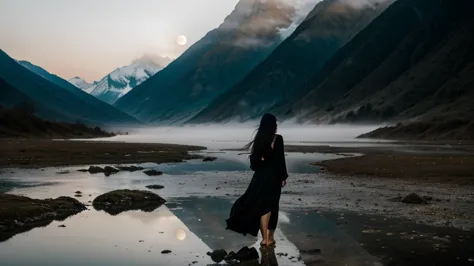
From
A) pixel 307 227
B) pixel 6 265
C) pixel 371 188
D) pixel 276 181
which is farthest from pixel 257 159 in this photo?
pixel 371 188

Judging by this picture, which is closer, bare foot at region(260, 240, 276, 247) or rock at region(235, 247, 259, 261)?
rock at region(235, 247, 259, 261)

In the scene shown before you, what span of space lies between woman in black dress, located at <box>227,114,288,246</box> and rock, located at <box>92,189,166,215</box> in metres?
8.39

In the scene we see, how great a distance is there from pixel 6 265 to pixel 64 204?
910cm

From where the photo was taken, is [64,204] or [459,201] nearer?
[64,204]

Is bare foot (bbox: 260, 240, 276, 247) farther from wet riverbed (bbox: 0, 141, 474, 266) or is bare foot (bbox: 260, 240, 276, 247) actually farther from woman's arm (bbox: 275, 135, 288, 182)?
woman's arm (bbox: 275, 135, 288, 182)

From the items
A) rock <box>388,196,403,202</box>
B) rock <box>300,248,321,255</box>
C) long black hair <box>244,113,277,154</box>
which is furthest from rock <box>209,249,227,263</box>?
rock <box>388,196,403,202</box>

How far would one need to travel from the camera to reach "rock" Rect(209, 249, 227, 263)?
1291 cm

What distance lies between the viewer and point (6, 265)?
12523 mm

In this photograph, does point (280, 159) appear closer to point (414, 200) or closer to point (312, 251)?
point (312, 251)

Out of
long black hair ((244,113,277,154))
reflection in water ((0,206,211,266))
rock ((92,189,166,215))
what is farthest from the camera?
rock ((92,189,166,215))

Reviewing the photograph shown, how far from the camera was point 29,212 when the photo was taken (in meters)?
19.2

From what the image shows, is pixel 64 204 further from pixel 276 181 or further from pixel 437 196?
pixel 437 196

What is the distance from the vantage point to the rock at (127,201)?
22.2m

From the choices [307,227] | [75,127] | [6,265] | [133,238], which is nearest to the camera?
[6,265]
